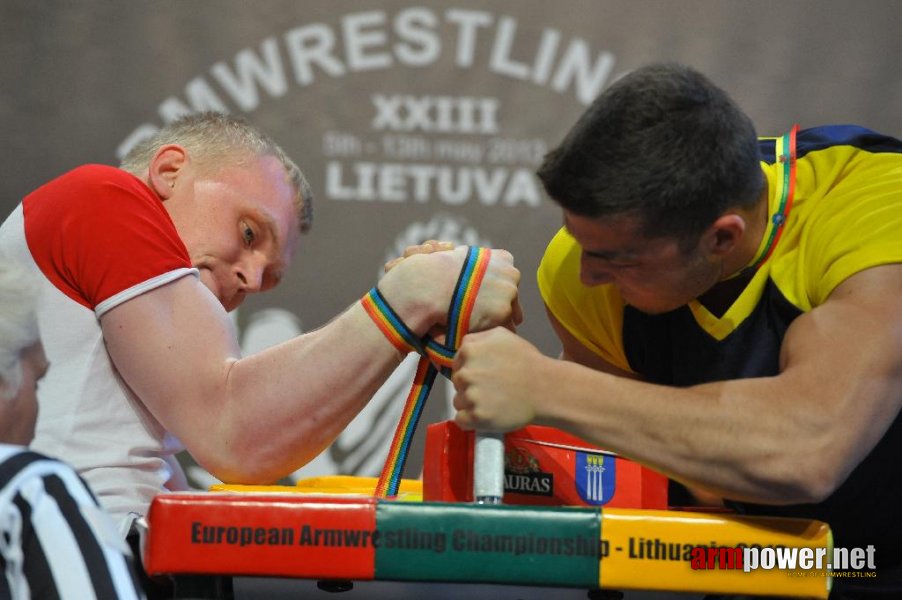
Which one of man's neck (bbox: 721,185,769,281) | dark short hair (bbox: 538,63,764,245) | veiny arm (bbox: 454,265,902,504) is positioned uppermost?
dark short hair (bbox: 538,63,764,245)

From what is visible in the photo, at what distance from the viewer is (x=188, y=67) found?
7.79 feet

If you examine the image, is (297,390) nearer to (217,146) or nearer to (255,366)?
(255,366)

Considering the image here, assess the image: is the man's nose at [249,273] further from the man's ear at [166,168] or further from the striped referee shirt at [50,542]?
the striped referee shirt at [50,542]

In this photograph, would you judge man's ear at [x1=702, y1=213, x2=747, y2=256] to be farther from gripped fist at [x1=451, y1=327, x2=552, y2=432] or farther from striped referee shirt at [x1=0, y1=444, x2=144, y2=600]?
striped referee shirt at [x1=0, y1=444, x2=144, y2=600]

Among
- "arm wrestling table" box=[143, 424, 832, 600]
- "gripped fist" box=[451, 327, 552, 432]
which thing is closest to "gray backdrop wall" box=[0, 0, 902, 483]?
"gripped fist" box=[451, 327, 552, 432]

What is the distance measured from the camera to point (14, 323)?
1.02m

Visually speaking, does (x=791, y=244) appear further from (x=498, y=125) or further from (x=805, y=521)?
(x=498, y=125)

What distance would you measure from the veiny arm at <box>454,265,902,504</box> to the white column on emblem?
0.06 feet

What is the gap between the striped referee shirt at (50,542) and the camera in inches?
35.3

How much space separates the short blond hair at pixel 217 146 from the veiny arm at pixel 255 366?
13.5 inches

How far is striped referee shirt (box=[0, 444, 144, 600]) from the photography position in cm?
90

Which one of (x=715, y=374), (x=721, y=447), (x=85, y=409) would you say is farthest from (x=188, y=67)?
(x=721, y=447)

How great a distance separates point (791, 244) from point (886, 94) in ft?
4.23

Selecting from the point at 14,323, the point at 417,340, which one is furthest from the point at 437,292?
the point at 14,323
